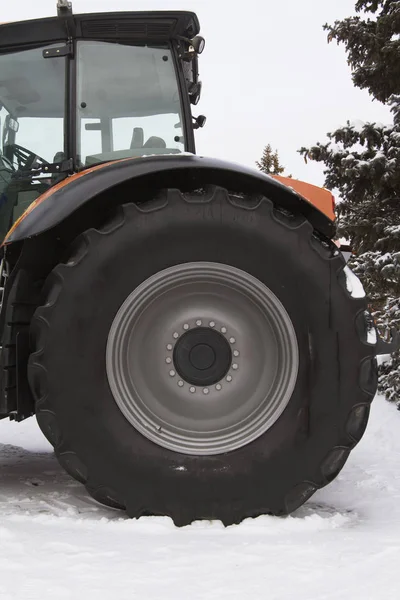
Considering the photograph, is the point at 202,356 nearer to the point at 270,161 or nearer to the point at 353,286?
the point at 353,286

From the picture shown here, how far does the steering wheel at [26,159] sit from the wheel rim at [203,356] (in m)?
1.16

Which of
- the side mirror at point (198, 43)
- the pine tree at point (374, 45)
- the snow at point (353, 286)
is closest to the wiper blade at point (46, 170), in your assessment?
the side mirror at point (198, 43)

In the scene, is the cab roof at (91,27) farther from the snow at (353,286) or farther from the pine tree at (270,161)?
the pine tree at (270,161)

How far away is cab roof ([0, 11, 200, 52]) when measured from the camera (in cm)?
347

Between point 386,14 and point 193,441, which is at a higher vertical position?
point 386,14

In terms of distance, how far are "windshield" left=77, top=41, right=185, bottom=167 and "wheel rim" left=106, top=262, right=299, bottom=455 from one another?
0.97 m

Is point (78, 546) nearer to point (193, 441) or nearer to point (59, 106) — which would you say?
point (193, 441)

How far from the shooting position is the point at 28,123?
359cm

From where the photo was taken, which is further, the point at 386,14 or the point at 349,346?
the point at 386,14

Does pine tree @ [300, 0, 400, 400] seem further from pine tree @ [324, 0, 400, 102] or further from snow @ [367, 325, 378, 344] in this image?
snow @ [367, 325, 378, 344]

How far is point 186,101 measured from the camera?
3.58 m

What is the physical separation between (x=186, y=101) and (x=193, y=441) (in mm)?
1843

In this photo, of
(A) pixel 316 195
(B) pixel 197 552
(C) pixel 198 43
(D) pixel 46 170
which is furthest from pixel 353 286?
(D) pixel 46 170

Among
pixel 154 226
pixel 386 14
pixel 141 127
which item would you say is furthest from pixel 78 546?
pixel 386 14
